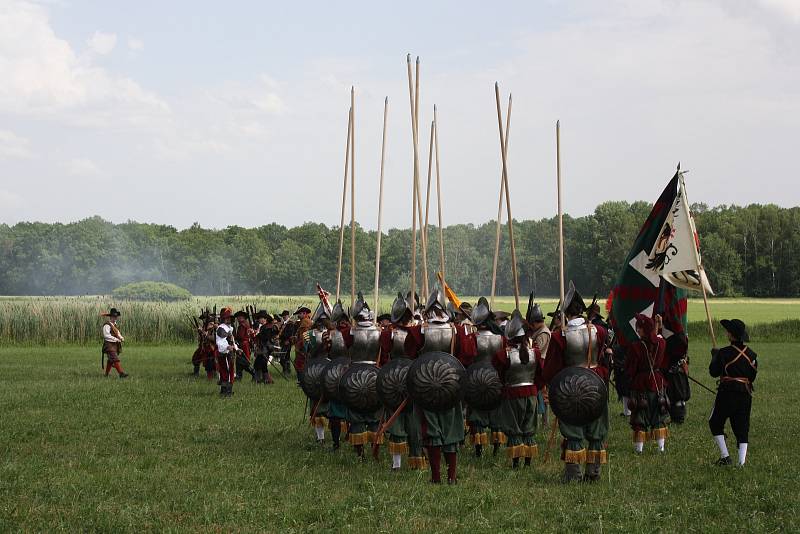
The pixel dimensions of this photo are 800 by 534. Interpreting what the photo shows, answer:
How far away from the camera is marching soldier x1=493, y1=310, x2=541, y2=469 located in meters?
12.3

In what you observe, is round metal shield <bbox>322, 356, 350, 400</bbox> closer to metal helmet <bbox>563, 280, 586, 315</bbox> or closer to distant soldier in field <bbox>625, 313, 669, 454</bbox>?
metal helmet <bbox>563, 280, 586, 315</bbox>

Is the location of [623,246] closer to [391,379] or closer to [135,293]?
[135,293]

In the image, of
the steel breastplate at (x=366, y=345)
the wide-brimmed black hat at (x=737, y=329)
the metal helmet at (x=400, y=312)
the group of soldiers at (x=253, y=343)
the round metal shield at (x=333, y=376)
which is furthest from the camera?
the group of soldiers at (x=253, y=343)

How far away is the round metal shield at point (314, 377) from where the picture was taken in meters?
13.3

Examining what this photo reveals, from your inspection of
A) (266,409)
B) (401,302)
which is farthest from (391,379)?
(266,409)

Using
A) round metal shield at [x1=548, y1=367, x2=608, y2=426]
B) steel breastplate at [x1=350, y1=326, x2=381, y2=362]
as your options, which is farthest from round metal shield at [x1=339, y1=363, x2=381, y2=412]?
round metal shield at [x1=548, y1=367, x2=608, y2=426]

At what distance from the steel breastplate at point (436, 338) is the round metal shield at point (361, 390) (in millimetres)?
1163

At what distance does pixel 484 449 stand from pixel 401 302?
2.74 metres

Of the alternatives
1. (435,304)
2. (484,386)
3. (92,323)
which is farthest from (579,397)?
(92,323)

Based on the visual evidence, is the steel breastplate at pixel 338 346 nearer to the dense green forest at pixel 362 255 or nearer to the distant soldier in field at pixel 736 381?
the distant soldier in field at pixel 736 381

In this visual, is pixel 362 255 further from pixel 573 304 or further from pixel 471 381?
pixel 573 304

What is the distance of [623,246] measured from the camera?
82250mm

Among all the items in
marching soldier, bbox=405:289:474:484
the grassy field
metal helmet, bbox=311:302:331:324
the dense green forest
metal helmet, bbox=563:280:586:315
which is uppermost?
the dense green forest

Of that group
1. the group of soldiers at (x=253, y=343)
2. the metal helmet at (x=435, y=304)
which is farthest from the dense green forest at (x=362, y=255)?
the metal helmet at (x=435, y=304)
